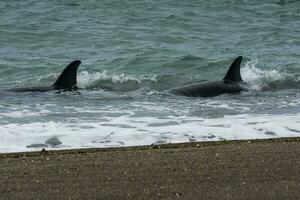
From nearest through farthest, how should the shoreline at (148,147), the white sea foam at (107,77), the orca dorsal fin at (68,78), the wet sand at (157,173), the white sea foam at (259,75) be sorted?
the wet sand at (157,173)
the shoreline at (148,147)
the orca dorsal fin at (68,78)
the white sea foam at (259,75)
the white sea foam at (107,77)

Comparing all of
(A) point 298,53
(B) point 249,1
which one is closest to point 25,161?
(A) point 298,53

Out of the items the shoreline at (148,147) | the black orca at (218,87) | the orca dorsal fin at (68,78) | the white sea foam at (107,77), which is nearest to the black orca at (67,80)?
the orca dorsal fin at (68,78)

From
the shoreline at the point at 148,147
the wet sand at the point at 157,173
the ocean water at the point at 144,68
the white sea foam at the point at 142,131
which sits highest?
the wet sand at the point at 157,173

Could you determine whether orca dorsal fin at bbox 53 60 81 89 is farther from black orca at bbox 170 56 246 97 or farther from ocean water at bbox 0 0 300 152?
black orca at bbox 170 56 246 97

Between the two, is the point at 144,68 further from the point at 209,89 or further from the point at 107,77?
the point at 209,89

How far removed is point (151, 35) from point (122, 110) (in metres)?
11.6

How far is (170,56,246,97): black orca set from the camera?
12.8 metres

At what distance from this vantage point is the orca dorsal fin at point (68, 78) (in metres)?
13.6

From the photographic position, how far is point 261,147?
734 centimetres

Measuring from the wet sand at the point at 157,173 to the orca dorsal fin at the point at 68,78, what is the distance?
246 inches

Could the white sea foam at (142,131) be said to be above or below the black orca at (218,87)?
above

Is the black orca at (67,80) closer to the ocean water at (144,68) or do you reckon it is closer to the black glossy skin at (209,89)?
the ocean water at (144,68)

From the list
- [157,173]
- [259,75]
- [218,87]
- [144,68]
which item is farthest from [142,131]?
[144,68]

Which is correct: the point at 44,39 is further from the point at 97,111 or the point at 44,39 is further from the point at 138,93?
the point at 97,111
